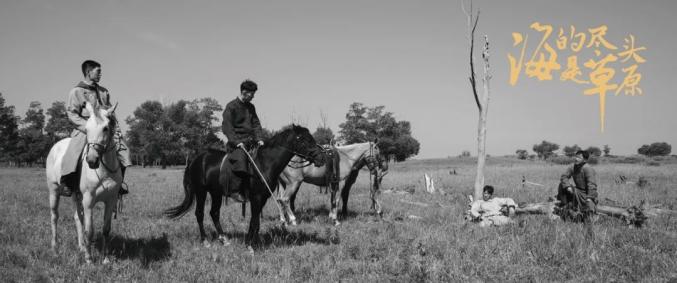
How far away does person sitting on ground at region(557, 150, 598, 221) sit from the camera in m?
9.38

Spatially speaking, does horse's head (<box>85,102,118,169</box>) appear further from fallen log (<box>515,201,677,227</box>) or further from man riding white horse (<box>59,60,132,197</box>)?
fallen log (<box>515,201,677,227</box>)

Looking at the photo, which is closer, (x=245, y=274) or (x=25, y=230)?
(x=245, y=274)

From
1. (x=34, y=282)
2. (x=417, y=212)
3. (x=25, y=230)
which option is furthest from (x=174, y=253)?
(x=417, y=212)

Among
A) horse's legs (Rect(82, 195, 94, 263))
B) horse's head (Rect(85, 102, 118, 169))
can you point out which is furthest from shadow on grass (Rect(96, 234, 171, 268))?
horse's head (Rect(85, 102, 118, 169))

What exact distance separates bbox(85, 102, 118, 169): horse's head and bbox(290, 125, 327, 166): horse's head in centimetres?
289

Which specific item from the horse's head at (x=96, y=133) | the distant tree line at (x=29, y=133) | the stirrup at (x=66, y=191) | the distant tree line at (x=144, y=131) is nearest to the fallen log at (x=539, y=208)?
the horse's head at (x=96, y=133)

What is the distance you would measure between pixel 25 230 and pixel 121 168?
3416 mm

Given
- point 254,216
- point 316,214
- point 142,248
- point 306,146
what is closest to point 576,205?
point 316,214

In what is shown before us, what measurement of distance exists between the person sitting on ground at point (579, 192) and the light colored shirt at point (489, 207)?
151cm

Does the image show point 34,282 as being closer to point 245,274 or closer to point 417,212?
point 245,274

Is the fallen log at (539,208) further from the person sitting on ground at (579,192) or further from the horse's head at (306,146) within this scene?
the horse's head at (306,146)

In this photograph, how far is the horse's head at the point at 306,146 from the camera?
6.61 meters

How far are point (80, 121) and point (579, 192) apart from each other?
11346 millimetres

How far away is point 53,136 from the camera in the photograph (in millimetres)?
61000
